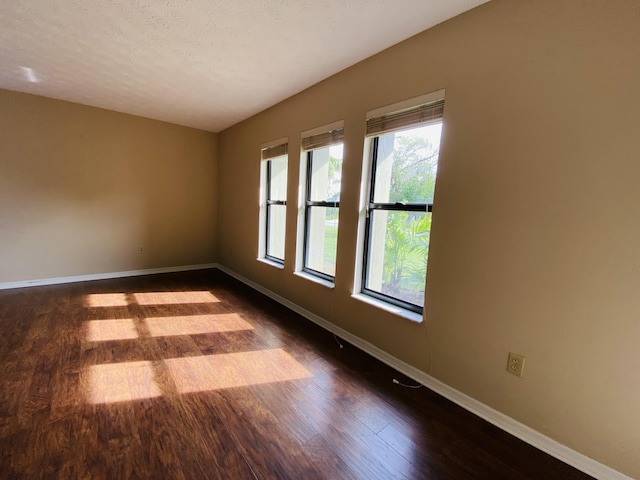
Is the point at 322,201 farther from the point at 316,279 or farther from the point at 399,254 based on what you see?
the point at 399,254

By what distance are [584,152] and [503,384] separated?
4.30 ft

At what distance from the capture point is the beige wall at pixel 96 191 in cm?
366

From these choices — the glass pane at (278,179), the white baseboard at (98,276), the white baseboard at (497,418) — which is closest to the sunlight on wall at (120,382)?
the white baseboard at (497,418)

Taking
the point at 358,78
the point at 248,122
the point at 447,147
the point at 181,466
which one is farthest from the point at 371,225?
the point at 248,122

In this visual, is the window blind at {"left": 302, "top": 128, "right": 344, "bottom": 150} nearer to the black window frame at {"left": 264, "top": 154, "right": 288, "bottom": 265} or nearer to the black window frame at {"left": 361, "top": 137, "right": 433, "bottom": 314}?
the black window frame at {"left": 361, "top": 137, "right": 433, "bottom": 314}

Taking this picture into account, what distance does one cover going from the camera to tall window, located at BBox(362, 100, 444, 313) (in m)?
2.09

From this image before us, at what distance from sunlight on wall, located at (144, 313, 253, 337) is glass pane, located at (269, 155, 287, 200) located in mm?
1658

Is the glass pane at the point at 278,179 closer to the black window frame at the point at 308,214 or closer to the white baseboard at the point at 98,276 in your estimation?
the black window frame at the point at 308,214

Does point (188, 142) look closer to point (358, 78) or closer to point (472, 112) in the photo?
point (358, 78)

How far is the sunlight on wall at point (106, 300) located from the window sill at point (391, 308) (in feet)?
9.08

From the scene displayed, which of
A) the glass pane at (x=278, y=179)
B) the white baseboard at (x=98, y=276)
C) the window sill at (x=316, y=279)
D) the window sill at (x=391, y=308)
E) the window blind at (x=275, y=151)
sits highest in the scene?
the window blind at (x=275, y=151)

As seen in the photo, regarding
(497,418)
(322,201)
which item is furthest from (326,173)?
(497,418)

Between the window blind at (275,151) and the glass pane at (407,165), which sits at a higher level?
the window blind at (275,151)

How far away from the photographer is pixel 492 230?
1703 mm
